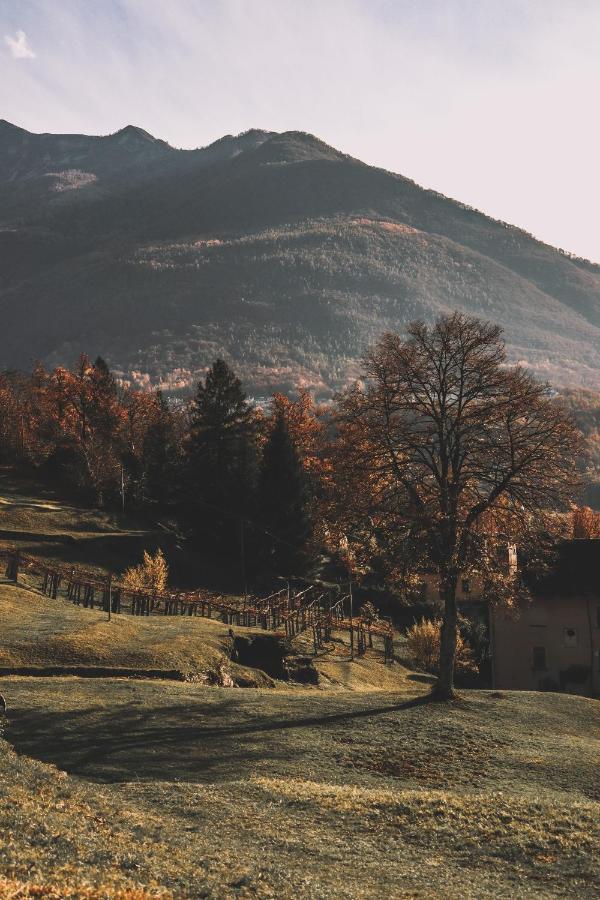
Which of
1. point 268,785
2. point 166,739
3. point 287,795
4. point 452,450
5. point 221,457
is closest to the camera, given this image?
point 287,795

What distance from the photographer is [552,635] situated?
69938 mm

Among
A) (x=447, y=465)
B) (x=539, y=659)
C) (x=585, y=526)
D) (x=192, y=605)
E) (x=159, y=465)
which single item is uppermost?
(x=159, y=465)

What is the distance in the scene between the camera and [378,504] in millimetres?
36125

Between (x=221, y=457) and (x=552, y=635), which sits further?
(x=221, y=457)

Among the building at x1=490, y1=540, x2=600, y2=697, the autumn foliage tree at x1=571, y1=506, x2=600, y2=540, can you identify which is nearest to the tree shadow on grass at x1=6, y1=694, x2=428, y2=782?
the building at x1=490, y1=540, x2=600, y2=697

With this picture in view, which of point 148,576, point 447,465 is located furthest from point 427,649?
point 447,465

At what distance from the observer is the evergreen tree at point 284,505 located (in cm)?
8531

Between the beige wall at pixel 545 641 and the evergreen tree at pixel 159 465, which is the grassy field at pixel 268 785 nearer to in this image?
the beige wall at pixel 545 641

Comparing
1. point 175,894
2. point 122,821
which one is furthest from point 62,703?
point 175,894

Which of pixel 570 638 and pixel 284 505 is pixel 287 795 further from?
pixel 284 505

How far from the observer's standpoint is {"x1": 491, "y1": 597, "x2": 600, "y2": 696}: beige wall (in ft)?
226

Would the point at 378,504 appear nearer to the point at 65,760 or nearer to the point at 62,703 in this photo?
the point at 62,703

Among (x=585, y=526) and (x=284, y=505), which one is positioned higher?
(x=585, y=526)

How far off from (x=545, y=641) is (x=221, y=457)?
4074cm
